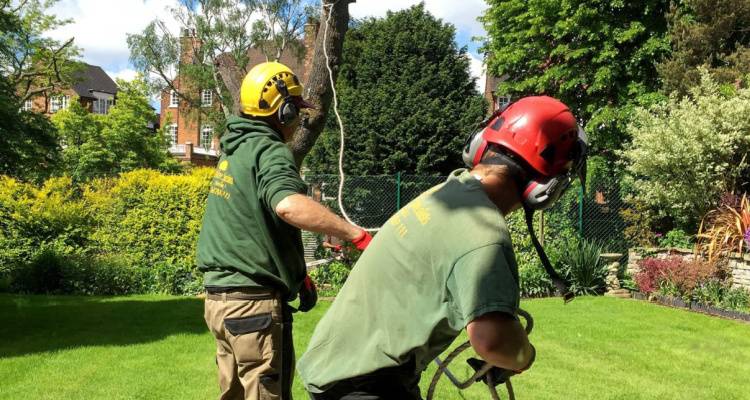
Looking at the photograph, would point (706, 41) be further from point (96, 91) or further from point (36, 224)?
point (96, 91)

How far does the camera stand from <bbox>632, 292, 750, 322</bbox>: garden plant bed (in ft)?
30.0

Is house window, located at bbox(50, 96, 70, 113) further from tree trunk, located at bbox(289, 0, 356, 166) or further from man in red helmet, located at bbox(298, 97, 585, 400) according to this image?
man in red helmet, located at bbox(298, 97, 585, 400)

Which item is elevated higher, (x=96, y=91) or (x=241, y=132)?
(x=96, y=91)

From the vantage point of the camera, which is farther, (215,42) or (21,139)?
(215,42)

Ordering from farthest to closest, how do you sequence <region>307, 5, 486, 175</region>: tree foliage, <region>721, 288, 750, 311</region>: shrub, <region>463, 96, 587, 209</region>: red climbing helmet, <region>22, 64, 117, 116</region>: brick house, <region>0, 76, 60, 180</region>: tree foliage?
<region>22, 64, 117, 116</region>: brick house → <region>307, 5, 486, 175</region>: tree foliage → <region>721, 288, 750, 311</region>: shrub → <region>0, 76, 60, 180</region>: tree foliage → <region>463, 96, 587, 209</region>: red climbing helmet

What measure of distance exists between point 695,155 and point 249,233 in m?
10.8

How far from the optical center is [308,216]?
8.11ft

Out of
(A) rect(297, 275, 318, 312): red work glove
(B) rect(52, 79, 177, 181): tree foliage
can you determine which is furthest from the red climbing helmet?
(B) rect(52, 79, 177, 181): tree foliage

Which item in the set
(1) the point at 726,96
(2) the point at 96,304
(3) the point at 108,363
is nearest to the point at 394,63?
(1) the point at 726,96

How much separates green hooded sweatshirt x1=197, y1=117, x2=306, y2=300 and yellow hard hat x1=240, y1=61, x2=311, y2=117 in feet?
0.64

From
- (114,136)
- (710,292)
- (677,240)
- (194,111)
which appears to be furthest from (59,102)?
(710,292)

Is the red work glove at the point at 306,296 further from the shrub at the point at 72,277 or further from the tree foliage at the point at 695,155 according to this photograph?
the tree foliage at the point at 695,155

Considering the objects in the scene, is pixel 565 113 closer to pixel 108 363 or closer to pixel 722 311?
pixel 108 363

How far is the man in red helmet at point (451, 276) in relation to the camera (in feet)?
4.93
